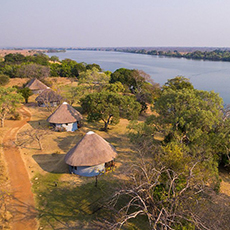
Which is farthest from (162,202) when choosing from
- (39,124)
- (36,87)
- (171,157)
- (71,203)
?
(36,87)

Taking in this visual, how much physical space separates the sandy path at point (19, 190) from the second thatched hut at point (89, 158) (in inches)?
153

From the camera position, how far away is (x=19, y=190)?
1538 centimetres

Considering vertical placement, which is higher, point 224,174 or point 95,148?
point 95,148

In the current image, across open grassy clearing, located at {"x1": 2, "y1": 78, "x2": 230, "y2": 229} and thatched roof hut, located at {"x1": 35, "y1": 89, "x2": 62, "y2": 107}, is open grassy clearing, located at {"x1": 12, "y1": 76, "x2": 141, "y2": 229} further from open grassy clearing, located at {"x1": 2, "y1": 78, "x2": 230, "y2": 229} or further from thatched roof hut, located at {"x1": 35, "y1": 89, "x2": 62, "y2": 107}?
thatched roof hut, located at {"x1": 35, "y1": 89, "x2": 62, "y2": 107}

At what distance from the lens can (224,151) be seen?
18297 mm

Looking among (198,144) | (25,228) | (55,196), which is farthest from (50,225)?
(198,144)

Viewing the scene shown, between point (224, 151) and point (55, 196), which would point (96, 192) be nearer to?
point (55, 196)

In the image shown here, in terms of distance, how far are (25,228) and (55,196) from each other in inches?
119

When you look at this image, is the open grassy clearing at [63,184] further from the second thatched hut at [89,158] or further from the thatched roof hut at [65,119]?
the thatched roof hut at [65,119]

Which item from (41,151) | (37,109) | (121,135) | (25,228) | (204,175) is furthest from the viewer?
(37,109)

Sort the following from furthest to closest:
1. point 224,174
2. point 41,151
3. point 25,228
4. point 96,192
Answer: point 41,151
point 224,174
point 96,192
point 25,228

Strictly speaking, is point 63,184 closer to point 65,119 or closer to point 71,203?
point 71,203

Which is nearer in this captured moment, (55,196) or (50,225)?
(50,225)

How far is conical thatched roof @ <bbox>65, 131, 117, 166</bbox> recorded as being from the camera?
17.0 metres
